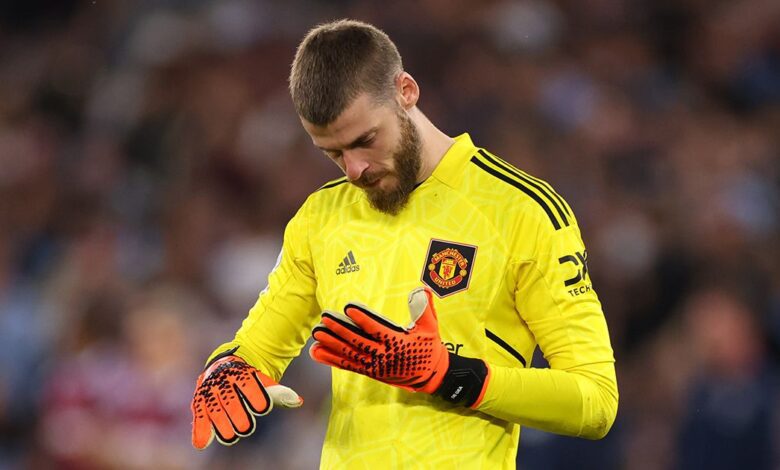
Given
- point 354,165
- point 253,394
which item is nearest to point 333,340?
point 253,394

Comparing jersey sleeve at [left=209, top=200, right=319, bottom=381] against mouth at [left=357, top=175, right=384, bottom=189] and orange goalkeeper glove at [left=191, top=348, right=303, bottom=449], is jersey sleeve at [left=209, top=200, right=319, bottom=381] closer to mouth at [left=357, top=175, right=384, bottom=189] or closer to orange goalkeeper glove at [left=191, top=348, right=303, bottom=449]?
orange goalkeeper glove at [left=191, top=348, right=303, bottom=449]

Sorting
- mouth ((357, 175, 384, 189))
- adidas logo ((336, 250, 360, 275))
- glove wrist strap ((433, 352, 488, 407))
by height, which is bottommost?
glove wrist strap ((433, 352, 488, 407))

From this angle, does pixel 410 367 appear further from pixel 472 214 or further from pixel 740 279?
pixel 740 279

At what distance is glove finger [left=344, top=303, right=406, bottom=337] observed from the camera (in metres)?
2.57

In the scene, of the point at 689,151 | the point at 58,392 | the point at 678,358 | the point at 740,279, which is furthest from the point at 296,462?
the point at 689,151

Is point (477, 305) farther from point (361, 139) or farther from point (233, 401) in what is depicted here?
point (233, 401)

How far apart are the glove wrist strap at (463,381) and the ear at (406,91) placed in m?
0.60

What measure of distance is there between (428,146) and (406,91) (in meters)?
0.14

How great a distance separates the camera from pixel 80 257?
7016 mm

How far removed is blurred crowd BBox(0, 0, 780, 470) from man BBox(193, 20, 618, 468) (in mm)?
2389

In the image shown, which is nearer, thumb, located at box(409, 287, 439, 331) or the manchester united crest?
thumb, located at box(409, 287, 439, 331)

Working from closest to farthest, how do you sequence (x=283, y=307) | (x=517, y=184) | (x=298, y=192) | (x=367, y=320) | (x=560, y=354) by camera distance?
(x=367, y=320), (x=560, y=354), (x=517, y=184), (x=283, y=307), (x=298, y=192)

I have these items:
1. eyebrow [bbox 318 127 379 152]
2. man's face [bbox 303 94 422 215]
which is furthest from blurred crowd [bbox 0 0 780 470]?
eyebrow [bbox 318 127 379 152]

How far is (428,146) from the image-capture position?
9.62 feet
